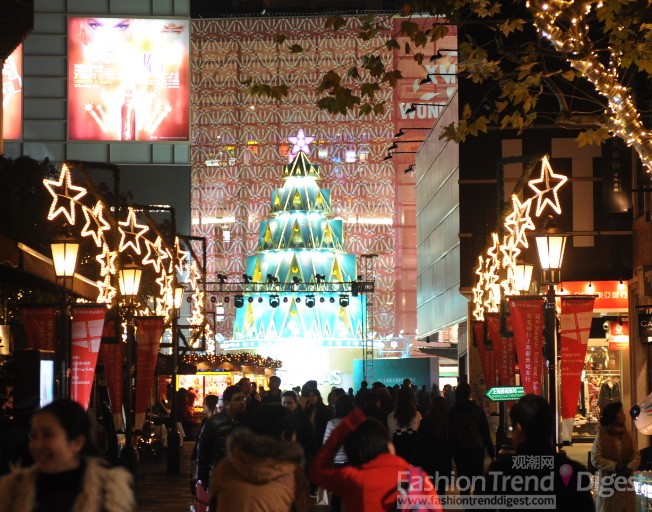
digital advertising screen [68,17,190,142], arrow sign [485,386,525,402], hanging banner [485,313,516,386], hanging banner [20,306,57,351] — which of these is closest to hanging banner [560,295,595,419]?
arrow sign [485,386,525,402]

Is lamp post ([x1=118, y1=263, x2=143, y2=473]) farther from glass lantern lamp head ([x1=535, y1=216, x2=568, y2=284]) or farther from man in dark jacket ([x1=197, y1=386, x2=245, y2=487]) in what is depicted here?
man in dark jacket ([x1=197, y1=386, x2=245, y2=487])

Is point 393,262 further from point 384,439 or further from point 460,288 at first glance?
point 384,439

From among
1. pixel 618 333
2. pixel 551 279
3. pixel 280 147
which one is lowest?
pixel 618 333

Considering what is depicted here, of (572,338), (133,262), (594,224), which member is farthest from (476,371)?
(572,338)

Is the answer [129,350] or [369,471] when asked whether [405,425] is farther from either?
[129,350]

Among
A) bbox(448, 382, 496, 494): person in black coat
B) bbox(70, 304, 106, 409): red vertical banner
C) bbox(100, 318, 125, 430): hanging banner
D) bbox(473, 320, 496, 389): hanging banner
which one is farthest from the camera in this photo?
bbox(473, 320, 496, 389): hanging banner

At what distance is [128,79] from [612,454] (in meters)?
47.5

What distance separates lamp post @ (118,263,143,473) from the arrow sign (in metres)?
5.34

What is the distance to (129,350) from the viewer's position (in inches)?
776

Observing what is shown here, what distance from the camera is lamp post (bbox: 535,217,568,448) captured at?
15703 mm

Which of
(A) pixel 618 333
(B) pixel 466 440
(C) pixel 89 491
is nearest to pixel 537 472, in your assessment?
(C) pixel 89 491

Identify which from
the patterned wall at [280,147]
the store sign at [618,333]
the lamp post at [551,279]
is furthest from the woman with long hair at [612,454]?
the patterned wall at [280,147]

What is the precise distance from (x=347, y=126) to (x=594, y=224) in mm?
45127

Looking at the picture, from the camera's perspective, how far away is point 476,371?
38469 millimetres
